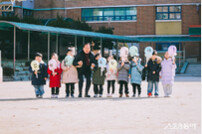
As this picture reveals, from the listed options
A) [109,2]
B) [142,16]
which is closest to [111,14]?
[109,2]

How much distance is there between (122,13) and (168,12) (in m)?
5.18

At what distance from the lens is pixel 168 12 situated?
54688 millimetres

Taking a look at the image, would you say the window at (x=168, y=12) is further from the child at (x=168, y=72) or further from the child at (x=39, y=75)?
the child at (x=39, y=75)

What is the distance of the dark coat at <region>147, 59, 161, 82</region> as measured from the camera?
16.4 m

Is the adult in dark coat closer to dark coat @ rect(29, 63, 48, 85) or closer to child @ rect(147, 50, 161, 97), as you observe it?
dark coat @ rect(29, 63, 48, 85)

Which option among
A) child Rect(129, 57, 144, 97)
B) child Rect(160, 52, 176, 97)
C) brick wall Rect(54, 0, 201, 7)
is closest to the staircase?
brick wall Rect(54, 0, 201, 7)

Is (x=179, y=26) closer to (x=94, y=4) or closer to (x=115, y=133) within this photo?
(x=94, y=4)

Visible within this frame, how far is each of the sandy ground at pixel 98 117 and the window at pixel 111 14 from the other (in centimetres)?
4167

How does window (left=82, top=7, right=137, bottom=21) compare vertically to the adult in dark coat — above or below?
above

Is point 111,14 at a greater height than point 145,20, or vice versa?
point 111,14

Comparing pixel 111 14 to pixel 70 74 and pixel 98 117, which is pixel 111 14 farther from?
pixel 98 117

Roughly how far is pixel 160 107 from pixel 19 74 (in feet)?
62.3

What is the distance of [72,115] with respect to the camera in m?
10.8

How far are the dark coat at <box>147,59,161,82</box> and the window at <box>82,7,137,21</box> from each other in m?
39.1
